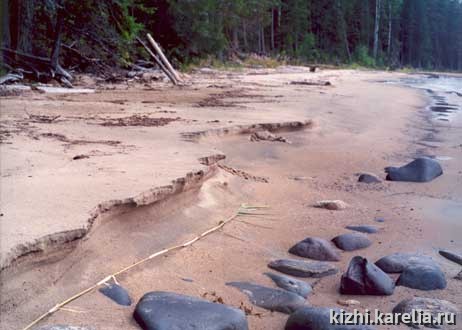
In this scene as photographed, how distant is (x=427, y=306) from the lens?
257 cm

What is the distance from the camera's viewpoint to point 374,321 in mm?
2498

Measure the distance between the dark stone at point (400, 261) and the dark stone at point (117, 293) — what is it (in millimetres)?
1356

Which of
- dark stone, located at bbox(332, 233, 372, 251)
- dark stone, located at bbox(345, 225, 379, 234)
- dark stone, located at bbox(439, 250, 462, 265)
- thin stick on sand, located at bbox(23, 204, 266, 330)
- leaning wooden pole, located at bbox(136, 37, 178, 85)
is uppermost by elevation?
leaning wooden pole, located at bbox(136, 37, 178, 85)

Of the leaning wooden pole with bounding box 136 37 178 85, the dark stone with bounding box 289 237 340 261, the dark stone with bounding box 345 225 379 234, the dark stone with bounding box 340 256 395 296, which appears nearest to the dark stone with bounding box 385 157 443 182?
the dark stone with bounding box 345 225 379 234

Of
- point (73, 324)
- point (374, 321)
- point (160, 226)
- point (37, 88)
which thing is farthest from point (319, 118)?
point (73, 324)

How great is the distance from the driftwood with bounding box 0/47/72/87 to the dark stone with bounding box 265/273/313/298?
26.4ft

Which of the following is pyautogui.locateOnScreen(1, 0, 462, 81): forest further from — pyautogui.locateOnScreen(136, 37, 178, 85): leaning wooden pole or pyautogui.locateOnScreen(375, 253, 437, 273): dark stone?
pyautogui.locateOnScreen(375, 253, 437, 273): dark stone

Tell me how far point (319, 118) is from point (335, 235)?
184 inches

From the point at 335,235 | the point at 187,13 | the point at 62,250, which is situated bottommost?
the point at 335,235

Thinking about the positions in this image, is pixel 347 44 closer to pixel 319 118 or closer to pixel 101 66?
pixel 101 66

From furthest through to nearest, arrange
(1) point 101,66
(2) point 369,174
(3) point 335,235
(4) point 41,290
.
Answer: (1) point 101,66, (2) point 369,174, (3) point 335,235, (4) point 41,290

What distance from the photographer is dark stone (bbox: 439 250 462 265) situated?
10.9 feet

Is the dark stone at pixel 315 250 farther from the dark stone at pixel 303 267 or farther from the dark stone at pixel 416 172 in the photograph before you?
the dark stone at pixel 416 172

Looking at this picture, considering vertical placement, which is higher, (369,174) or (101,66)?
(101,66)
